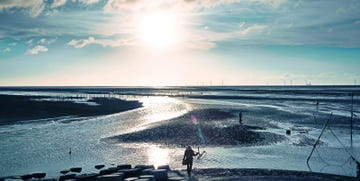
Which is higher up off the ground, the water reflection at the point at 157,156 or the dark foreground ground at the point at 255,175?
the dark foreground ground at the point at 255,175

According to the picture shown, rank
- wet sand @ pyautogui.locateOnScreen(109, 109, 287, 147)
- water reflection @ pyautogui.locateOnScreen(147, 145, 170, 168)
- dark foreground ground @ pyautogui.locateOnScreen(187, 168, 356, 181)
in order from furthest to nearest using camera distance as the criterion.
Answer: wet sand @ pyautogui.locateOnScreen(109, 109, 287, 147) → water reflection @ pyautogui.locateOnScreen(147, 145, 170, 168) → dark foreground ground @ pyautogui.locateOnScreen(187, 168, 356, 181)

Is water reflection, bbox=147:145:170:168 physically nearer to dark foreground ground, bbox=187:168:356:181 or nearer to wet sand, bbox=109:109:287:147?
wet sand, bbox=109:109:287:147

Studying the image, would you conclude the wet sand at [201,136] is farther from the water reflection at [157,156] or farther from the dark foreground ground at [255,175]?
the dark foreground ground at [255,175]

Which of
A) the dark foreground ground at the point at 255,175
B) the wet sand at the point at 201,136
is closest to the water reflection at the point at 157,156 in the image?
the wet sand at the point at 201,136

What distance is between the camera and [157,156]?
30.0 metres

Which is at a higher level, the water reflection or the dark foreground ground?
the dark foreground ground

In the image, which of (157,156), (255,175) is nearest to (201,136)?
(157,156)

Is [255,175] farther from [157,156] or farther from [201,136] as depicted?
[201,136]

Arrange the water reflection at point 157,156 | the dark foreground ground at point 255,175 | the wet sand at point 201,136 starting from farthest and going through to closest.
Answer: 1. the wet sand at point 201,136
2. the water reflection at point 157,156
3. the dark foreground ground at point 255,175

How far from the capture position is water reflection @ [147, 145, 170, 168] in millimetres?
27837

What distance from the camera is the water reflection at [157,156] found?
27837 mm

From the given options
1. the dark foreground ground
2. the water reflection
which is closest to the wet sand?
the water reflection

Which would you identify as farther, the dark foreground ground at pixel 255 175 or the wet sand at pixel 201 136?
the wet sand at pixel 201 136

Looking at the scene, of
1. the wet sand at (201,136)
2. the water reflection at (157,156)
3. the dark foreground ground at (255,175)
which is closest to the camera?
the dark foreground ground at (255,175)
